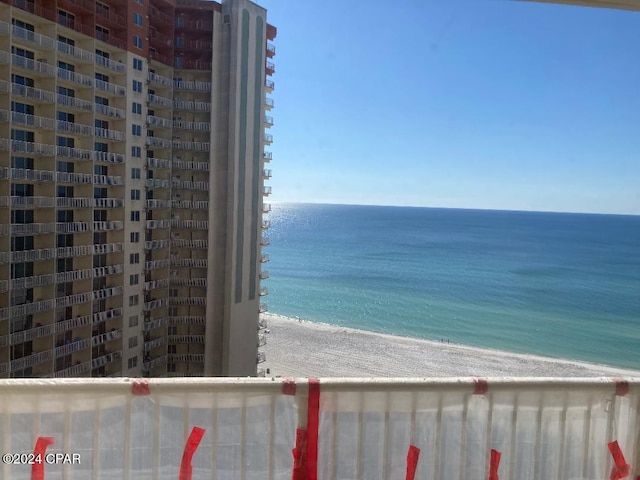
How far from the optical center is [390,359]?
1758 cm

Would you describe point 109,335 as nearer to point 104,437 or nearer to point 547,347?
point 104,437

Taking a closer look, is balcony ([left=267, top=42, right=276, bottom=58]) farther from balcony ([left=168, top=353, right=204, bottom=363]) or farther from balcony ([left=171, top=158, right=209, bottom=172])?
balcony ([left=168, top=353, right=204, bottom=363])

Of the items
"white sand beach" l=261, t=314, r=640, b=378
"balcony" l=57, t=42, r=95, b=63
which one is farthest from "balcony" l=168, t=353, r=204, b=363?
"balcony" l=57, t=42, r=95, b=63

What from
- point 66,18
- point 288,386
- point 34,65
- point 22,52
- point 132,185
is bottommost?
point 288,386

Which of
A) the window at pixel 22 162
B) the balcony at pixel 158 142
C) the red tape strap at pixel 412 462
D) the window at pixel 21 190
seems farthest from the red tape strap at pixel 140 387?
the balcony at pixel 158 142

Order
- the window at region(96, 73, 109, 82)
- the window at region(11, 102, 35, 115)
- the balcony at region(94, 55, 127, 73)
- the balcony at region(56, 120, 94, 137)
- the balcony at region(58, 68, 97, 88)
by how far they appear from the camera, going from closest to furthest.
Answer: the window at region(11, 102, 35, 115) → the balcony at region(58, 68, 97, 88) → the balcony at region(56, 120, 94, 137) → the balcony at region(94, 55, 127, 73) → the window at region(96, 73, 109, 82)

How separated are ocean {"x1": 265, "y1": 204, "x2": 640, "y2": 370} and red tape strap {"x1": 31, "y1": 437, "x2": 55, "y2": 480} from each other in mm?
19533

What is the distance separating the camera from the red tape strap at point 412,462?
1272 mm

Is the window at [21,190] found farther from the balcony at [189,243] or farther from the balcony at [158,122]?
the balcony at [189,243]

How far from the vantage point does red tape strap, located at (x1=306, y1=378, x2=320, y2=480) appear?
1227mm

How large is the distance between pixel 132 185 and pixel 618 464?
1015 cm

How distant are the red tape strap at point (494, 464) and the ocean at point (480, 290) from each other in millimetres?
18851

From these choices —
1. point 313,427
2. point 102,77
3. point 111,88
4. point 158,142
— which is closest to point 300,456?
point 313,427

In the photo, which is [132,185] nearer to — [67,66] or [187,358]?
[67,66]
